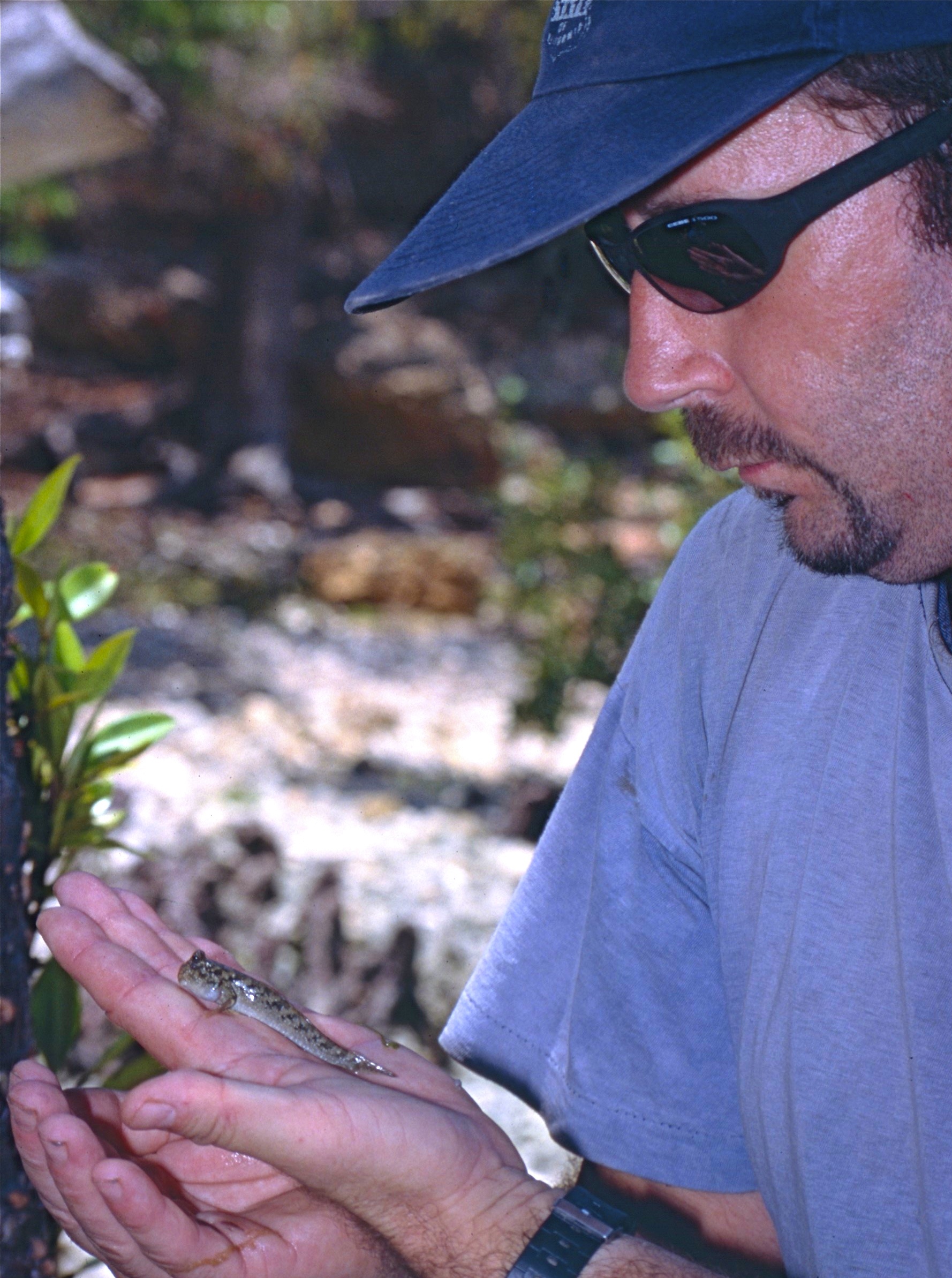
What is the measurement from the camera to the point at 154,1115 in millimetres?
1572

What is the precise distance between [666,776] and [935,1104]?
57 centimetres

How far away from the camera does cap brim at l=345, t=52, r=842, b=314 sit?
1502 millimetres

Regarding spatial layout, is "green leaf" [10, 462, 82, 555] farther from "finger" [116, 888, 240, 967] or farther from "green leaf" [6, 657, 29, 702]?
"finger" [116, 888, 240, 967]

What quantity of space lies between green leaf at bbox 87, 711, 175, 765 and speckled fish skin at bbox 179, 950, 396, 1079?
599 millimetres

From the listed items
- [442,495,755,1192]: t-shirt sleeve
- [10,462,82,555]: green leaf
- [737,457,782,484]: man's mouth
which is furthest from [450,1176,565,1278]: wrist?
[10,462,82,555]: green leaf

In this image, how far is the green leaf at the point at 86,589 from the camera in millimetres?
2568

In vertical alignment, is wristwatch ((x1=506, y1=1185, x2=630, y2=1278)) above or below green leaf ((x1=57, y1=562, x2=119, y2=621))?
below

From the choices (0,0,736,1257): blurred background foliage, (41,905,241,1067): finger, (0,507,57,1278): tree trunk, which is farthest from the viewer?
(0,0,736,1257): blurred background foliage

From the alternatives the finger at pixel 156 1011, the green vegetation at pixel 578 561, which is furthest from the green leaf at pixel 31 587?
the green vegetation at pixel 578 561

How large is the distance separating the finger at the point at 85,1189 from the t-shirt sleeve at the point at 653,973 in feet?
2.07

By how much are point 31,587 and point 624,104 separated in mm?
1391

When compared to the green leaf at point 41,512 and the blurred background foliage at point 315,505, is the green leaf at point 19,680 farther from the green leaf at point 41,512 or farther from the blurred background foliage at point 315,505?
the green leaf at point 41,512

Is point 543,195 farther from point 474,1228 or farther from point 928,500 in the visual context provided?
point 474,1228

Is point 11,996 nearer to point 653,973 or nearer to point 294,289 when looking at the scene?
point 653,973
